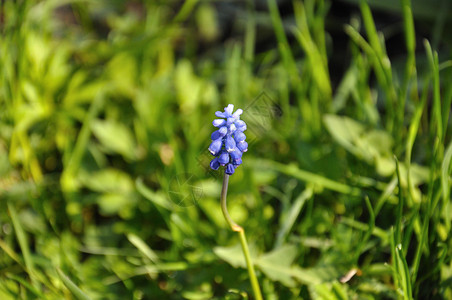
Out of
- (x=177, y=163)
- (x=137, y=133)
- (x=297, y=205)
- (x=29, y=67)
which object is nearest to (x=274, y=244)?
(x=297, y=205)

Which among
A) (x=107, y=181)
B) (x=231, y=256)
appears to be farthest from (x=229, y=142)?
(x=107, y=181)

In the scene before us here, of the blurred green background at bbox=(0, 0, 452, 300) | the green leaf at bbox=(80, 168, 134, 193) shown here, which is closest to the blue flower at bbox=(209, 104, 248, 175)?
the blurred green background at bbox=(0, 0, 452, 300)

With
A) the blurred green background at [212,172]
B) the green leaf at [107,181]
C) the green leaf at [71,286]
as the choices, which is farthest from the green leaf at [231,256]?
the green leaf at [107,181]

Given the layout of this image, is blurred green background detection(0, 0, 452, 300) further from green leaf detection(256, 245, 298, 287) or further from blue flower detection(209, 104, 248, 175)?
blue flower detection(209, 104, 248, 175)

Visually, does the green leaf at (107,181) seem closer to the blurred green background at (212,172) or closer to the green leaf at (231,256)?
the blurred green background at (212,172)

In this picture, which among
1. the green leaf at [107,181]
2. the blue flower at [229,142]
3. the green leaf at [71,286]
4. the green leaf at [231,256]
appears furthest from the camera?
the green leaf at [107,181]

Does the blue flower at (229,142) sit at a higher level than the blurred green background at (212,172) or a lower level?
higher

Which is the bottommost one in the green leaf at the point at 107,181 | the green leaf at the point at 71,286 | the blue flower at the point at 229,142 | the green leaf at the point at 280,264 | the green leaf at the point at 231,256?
the green leaf at the point at 280,264

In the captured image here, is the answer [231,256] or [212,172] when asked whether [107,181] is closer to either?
[212,172]

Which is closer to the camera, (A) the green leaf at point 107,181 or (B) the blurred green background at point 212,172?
(B) the blurred green background at point 212,172
